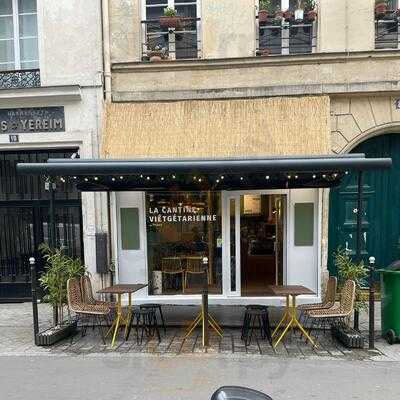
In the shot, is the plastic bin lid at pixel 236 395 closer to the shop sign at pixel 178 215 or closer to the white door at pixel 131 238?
the shop sign at pixel 178 215

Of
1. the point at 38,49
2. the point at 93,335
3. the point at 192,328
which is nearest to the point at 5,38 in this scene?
the point at 38,49

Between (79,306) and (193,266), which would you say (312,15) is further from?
(79,306)

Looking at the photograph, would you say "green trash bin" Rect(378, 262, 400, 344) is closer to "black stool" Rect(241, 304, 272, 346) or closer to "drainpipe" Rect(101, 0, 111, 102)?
"black stool" Rect(241, 304, 272, 346)

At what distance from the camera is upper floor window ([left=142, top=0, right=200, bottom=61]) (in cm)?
878

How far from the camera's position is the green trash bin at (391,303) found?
6.28 metres

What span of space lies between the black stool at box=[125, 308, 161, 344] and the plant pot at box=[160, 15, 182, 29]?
225 inches

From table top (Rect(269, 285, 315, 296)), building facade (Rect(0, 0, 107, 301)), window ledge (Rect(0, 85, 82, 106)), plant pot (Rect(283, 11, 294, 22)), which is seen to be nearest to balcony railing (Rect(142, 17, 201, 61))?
building facade (Rect(0, 0, 107, 301))

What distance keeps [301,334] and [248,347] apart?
1.16m

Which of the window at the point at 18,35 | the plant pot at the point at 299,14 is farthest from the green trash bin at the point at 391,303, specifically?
the window at the point at 18,35

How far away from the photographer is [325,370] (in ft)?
17.6

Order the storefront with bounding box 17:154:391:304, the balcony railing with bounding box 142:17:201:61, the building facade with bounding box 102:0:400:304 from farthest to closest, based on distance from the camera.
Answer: the balcony railing with bounding box 142:17:201:61 → the storefront with bounding box 17:154:391:304 → the building facade with bounding box 102:0:400:304

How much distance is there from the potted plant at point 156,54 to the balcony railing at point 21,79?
2470mm

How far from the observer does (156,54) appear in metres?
8.70

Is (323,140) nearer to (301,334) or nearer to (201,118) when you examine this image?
(201,118)
